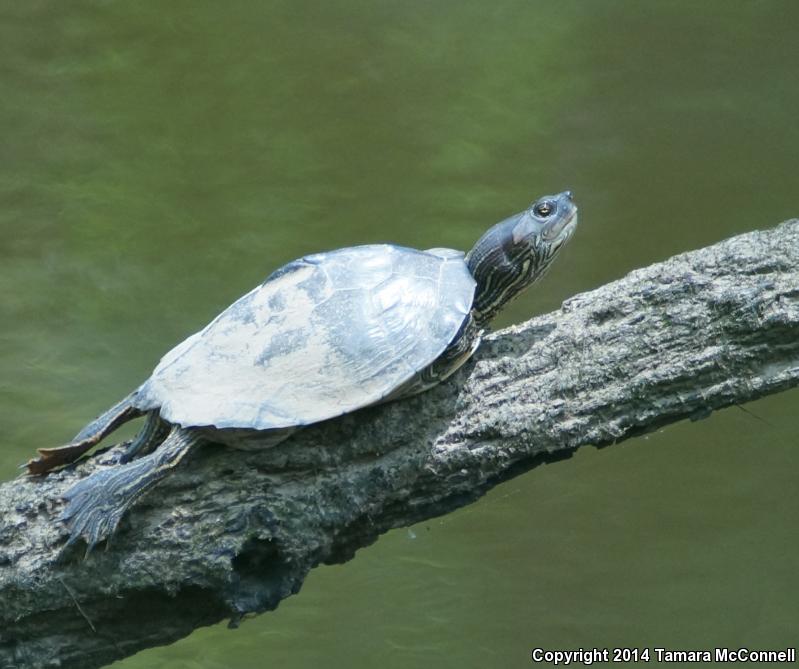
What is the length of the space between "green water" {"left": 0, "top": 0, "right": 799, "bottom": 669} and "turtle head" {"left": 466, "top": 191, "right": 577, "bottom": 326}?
2.29 meters

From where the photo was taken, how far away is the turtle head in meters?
2.61

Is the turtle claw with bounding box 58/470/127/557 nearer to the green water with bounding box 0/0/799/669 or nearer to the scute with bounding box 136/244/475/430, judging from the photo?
the scute with bounding box 136/244/475/430

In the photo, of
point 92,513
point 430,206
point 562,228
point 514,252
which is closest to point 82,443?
point 92,513

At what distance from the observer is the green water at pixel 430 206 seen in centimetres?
466

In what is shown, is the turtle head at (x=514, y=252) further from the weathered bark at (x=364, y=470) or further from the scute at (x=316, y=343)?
the weathered bark at (x=364, y=470)

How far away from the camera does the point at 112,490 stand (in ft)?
7.13

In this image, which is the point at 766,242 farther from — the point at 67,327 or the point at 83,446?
the point at 67,327

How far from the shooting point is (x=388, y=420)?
2.36m

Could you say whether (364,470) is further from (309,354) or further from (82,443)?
(82,443)

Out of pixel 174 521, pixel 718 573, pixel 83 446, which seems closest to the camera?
pixel 174 521

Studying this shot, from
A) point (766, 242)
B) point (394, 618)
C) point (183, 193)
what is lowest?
point (394, 618)

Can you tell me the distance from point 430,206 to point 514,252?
289 cm

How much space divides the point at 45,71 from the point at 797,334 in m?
4.55

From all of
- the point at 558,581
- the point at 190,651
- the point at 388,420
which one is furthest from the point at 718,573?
the point at 388,420
